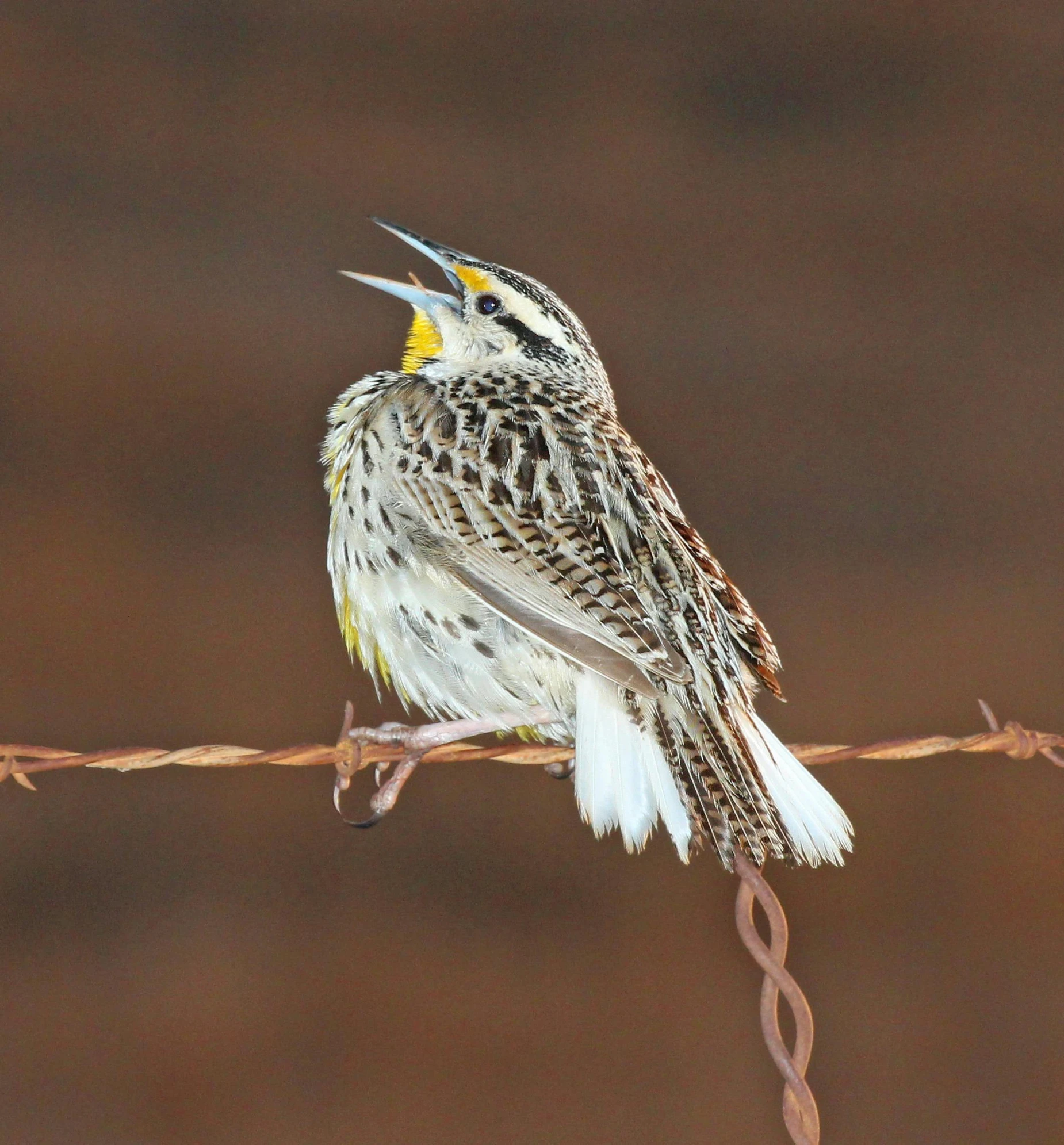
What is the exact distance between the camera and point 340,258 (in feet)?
8.98

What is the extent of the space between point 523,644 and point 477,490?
16cm

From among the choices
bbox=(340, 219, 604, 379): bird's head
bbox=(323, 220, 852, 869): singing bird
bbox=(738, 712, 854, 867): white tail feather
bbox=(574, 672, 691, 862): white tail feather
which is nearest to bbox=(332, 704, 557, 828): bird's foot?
bbox=(323, 220, 852, 869): singing bird

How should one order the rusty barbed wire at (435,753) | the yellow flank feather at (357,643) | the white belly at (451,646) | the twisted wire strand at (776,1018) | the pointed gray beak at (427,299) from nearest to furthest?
the twisted wire strand at (776,1018), the rusty barbed wire at (435,753), the white belly at (451,646), the yellow flank feather at (357,643), the pointed gray beak at (427,299)

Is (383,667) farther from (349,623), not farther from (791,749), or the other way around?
(791,749)

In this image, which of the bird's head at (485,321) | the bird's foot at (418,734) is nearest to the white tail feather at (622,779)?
the bird's foot at (418,734)

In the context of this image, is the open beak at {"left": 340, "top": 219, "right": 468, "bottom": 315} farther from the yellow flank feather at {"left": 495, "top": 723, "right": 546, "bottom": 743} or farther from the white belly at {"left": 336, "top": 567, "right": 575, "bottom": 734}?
the yellow flank feather at {"left": 495, "top": 723, "right": 546, "bottom": 743}

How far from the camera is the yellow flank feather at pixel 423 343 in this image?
5.24 feet

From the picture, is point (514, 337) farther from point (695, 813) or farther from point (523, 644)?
point (695, 813)

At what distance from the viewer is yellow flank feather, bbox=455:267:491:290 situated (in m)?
1.56

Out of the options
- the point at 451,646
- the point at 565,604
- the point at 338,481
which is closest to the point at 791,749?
the point at 565,604

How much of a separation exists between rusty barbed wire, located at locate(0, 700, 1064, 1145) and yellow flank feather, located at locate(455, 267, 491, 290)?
636 millimetres

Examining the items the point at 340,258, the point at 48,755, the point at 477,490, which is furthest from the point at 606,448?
the point at 340,258

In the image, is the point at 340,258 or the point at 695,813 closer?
the point at 695,813

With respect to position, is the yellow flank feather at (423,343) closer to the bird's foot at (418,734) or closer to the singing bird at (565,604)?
the singing bird at (565,604)
